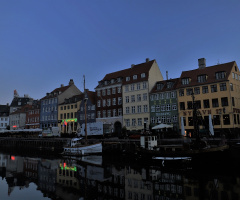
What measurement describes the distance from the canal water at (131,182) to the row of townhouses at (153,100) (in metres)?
11.1

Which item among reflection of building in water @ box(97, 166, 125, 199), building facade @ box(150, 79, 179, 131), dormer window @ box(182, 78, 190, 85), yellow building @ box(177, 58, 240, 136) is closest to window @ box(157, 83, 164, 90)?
building facade @ box(150, 79, 179, 131)

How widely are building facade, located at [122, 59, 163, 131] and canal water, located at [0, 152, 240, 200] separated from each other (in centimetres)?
2409

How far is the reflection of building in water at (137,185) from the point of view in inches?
665

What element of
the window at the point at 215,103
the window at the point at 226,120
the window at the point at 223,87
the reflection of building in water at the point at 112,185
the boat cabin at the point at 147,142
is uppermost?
the window at the point at 223,87

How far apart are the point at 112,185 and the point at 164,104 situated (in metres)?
31.8

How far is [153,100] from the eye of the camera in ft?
167

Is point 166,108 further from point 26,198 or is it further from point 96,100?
point 26,198

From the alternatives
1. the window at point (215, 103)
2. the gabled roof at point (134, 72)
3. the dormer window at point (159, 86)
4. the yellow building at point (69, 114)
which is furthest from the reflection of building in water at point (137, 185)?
the yellow building at point (69, 114)

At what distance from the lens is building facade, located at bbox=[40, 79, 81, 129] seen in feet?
242

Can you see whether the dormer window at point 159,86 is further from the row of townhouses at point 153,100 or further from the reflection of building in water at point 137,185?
the reflection of building in water at point 137,185

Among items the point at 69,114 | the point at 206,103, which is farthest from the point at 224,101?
the point at 69,114

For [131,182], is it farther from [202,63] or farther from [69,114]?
[69,114]

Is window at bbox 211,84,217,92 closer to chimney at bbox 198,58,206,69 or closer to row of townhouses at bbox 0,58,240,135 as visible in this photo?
row of townhouses at bbox 0,58,240,135

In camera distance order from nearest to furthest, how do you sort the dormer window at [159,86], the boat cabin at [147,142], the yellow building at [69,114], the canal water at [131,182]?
1. the canal water at [131,182]
2. the boat cabin at [147,142]
3. the dormer window at [159,86]
4. the yellow building at [69,114]
